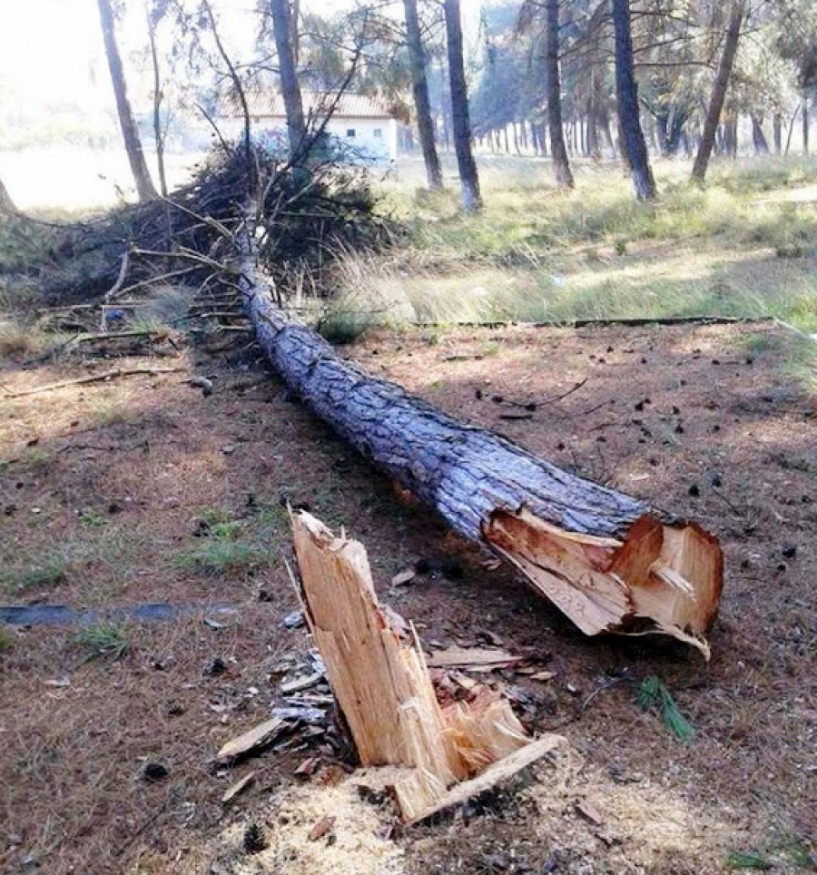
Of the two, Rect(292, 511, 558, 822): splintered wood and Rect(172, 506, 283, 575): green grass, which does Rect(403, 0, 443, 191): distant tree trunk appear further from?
Rect(292, 511, 558, 822): splintered wood

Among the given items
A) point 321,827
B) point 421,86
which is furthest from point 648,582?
point 421,86

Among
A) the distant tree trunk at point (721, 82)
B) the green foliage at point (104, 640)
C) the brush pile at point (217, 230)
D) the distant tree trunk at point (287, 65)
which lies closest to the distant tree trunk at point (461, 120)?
the distant tree trunk at point (287, 65)

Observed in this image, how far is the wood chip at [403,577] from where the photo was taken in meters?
3.05

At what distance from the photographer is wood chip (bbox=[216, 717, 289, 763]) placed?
2.12 m

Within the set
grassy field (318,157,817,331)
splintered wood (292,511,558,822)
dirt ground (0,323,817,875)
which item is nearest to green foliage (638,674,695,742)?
dirt ground (0,323,817,875)

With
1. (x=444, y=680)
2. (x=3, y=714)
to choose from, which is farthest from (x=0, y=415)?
(x=444, y=680)

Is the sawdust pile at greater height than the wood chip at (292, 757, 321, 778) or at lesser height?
greater

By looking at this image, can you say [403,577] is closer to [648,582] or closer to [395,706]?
[648,582]

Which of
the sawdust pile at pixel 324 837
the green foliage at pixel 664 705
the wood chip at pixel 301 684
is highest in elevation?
the sawdust pile at pixel 324 837

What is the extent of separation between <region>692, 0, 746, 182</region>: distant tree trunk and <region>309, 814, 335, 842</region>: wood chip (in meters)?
17.4

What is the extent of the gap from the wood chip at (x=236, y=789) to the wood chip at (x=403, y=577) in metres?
1.10

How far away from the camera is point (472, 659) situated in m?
2.45

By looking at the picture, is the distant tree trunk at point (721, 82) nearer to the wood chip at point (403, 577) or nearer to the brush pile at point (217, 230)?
the brush pile at point (217, 230)

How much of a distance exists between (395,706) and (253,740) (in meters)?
0.44
